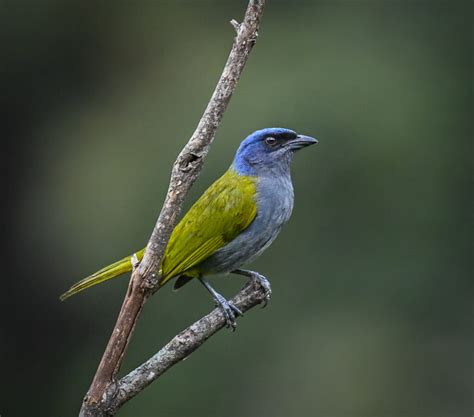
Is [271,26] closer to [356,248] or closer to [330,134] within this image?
[330,134]

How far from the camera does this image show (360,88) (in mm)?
10547

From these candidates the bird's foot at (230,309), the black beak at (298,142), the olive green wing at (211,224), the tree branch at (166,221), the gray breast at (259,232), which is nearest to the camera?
the tree branch at (166,221)

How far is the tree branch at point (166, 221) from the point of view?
3764 mm

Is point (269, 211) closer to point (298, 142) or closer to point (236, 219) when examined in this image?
point (236, 219)

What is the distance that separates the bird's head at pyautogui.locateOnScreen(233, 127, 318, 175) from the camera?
5.90 metres

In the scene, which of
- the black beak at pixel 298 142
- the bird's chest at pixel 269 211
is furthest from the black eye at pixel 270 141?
the bird's chest at pixel 269 211

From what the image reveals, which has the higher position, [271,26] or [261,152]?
[271,26]

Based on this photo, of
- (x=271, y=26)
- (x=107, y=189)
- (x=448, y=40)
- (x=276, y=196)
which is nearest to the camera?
(x=276, y=196)

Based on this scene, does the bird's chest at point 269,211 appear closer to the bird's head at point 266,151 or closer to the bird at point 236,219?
the bird at point 236,219

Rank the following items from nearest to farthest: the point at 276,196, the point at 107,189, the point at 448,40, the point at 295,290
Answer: the point at 276,196
the point at 295,290
the point at 107,189
the point at 448,40

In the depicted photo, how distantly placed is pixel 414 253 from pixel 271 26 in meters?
3.28

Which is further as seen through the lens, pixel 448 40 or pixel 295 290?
pixel 448 40

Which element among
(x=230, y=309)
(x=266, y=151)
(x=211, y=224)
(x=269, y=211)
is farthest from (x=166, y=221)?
(x=266, y=151)

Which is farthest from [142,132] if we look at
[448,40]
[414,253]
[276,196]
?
[276,196]
